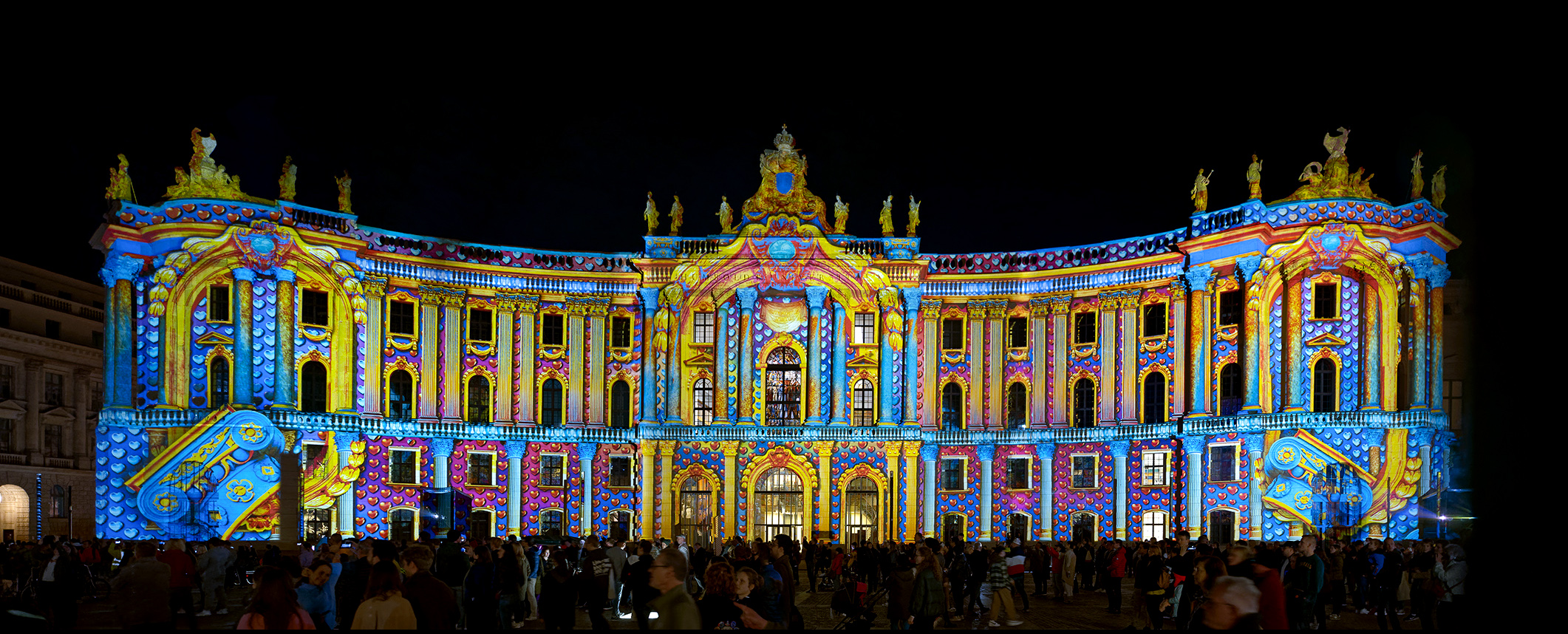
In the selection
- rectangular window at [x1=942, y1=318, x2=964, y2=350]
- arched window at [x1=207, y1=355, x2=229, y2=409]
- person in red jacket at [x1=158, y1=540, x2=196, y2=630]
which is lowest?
person in red jacket at [x1=158, y1=540, x2=196, y2=630]

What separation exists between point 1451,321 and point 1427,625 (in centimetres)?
4192

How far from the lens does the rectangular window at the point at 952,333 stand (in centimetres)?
6056

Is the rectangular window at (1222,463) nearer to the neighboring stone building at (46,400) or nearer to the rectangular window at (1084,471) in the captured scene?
the rectangular window at (1084,471)

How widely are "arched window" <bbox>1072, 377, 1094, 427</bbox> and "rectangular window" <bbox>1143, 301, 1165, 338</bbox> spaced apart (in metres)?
3.15

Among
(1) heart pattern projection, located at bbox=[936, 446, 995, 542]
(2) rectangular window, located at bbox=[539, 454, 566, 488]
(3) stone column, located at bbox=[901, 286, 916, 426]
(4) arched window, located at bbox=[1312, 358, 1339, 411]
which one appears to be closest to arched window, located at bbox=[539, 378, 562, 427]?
(2) rectangular window, located at bbox=[539, 454, 566, 488]

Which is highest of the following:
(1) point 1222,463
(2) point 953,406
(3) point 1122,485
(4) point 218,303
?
(4) point 218,303

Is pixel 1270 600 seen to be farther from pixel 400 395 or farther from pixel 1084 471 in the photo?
pixel 400 395

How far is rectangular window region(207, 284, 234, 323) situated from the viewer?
2094 inches

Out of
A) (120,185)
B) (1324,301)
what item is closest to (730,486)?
(1324,301)

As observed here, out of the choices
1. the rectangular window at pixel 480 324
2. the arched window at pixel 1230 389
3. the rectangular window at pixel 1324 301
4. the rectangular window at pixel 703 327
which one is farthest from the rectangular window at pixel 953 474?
the rectangular window at pixel 480 324

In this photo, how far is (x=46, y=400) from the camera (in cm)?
6606

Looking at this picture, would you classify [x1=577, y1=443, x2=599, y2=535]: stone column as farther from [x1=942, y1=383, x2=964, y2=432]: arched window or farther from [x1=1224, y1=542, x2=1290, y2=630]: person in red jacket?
[x1=1224, y1=542, x2=1290, y2=630]: person in red jacket

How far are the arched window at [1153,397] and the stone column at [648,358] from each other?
64.3 feet

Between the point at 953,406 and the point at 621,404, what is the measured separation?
1391cm
